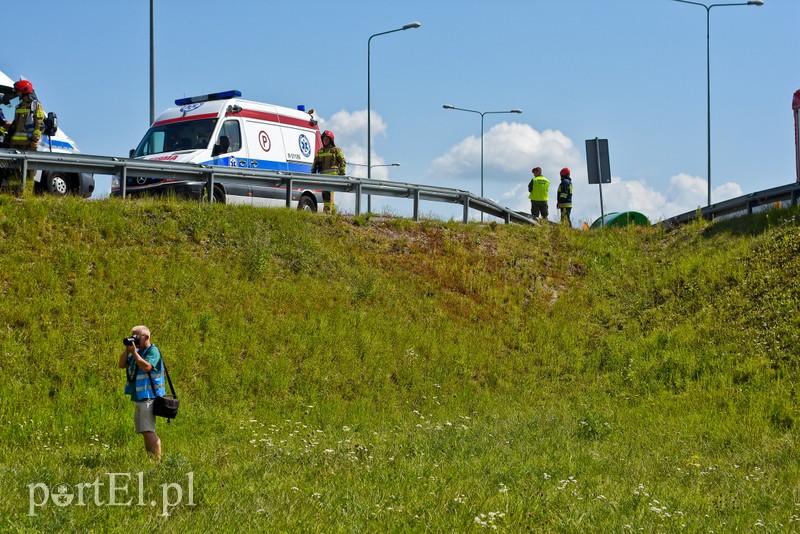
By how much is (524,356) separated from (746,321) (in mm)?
3761

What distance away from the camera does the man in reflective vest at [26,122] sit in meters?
17.0

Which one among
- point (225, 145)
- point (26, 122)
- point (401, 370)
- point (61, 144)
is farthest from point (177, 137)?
point (401, 370)

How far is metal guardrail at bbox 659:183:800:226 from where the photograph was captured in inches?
783

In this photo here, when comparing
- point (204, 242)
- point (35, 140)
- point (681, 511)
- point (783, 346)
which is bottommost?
point (681, 511)

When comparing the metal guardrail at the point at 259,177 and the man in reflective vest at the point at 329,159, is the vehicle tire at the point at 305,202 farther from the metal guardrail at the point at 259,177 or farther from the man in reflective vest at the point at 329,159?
the metal guardrail at the point at 259,177

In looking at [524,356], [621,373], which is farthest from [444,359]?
[621,373]

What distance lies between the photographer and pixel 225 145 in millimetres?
19312

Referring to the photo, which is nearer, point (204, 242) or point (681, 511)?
point (681, 511)

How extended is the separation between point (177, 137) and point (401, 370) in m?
8.33

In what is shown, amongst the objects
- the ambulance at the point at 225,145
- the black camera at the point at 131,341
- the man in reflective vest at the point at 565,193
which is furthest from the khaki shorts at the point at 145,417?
the man in reflective vest at the point at 565,193

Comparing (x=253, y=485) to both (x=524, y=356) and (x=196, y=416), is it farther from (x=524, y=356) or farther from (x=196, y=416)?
(x=524, y=356)

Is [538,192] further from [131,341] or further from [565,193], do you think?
[131,341]

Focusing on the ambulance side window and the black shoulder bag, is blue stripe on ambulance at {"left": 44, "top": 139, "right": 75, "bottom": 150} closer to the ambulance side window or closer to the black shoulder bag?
the ambulance side window

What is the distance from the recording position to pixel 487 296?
17688 millimetres
